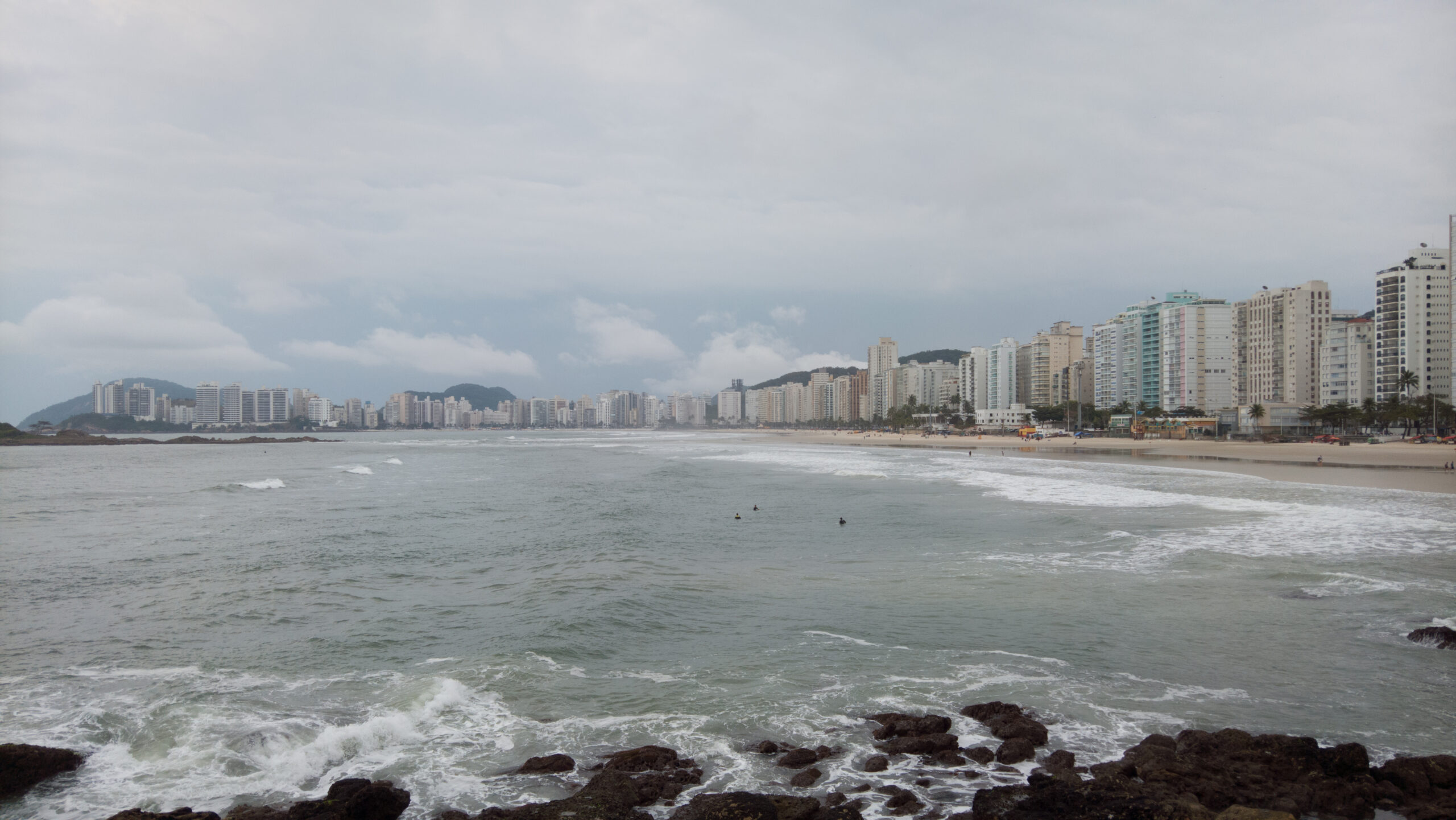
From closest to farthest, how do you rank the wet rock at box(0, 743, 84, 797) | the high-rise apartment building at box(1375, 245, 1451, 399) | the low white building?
1. the wet rock at box(0, 743, 84, 797)
2. the high-rise apartment building at box(1375, 245, 1451, 399)
3. the low white building

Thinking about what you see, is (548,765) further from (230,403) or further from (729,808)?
(230,403)

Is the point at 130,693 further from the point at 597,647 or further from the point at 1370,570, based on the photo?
the point at 1370,570

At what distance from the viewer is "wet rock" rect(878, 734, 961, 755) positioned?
6.64 metres

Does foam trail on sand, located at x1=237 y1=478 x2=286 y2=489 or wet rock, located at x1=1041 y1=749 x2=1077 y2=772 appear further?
foam trail on sand, located at x1=237 y1=478 x2=286 y2=489

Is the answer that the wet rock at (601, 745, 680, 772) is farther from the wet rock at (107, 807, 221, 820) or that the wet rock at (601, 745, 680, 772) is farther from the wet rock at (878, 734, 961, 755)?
the wet rock at (107, 807, 221, 820)

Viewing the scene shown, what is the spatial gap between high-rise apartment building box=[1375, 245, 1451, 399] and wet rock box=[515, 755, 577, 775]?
107341 mm

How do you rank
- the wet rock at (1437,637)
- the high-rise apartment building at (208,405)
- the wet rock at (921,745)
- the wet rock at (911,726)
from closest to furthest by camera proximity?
the wet rock at (921,745) → the wet rock at (911,726) → the wet rock at (1437,637) → the high-rise apartment building at (208,405)

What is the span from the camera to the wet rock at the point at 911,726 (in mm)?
6977

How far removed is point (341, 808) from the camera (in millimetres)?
5590

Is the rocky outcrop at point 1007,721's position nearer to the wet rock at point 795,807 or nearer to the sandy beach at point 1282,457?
the wet rock at point 795,807

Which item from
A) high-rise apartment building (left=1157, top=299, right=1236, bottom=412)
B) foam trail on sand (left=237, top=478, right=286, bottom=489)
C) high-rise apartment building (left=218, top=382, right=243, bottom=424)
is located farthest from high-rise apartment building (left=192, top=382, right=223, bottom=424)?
high-rise apartment building (left=1157, top=299, right=1236, bottom=412)

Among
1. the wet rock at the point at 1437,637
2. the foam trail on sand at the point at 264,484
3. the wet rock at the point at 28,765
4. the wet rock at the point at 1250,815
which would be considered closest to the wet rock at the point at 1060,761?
the wet rock at the point at 1250,815

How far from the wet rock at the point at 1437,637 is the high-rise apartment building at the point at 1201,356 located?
405 ft

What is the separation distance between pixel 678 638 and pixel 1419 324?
111 meters
